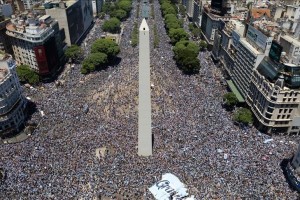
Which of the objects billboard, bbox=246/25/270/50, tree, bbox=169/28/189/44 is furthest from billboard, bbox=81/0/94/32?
billboard, bbox=246/25/270/50

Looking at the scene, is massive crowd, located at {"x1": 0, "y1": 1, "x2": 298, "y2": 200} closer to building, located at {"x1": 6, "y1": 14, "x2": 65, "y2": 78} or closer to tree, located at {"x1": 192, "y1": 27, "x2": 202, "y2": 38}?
building, located at {"x1": 6, "y1": 14, "x2": 65, "y2": 78}

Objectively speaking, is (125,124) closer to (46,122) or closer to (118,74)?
(46,122)

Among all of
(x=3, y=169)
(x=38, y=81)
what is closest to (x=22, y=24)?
(x=38, y=81)

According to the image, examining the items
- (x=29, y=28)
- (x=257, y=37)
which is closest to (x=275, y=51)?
(x=257, y=37)

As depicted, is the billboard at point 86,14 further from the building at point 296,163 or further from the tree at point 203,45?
the building at point 296,163

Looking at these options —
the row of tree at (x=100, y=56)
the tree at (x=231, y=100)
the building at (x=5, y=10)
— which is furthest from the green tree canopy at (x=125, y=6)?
the tree at (x=231, y=100)

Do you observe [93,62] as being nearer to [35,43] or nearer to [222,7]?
[35,43]
